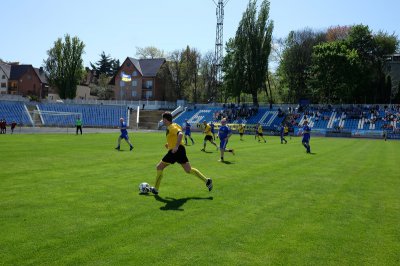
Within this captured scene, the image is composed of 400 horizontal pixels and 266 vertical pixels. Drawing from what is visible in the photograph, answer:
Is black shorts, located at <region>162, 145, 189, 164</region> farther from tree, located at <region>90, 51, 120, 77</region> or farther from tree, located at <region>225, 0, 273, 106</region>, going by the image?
tree, located at <region>90, 51, 120, 77</region>

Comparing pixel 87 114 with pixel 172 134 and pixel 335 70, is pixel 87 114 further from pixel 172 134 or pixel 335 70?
pixel 172 134

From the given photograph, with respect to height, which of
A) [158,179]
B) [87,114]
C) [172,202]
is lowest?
[172,202]

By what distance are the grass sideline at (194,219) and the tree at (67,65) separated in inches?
2843

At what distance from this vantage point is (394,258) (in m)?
5.54

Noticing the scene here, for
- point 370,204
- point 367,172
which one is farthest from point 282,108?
point 370,204

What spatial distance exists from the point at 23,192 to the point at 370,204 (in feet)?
27.6

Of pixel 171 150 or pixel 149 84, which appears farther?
pixel 149 84

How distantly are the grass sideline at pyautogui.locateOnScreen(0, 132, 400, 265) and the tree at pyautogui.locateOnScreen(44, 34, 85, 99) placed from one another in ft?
237

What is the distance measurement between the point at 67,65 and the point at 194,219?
3141 inches

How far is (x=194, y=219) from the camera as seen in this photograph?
24.1 feet

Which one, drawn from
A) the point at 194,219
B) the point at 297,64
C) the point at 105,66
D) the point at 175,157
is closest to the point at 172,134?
the point at 175,157

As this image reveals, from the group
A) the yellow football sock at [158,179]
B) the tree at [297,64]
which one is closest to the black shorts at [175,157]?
the yellow football sock at [158,179]

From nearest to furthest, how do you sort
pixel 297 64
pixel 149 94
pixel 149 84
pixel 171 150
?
pixel 171 150 → pixel 297 64 → pixel 149 84 → pixel 149 94

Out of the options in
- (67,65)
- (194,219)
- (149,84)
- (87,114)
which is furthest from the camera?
(149,84)
